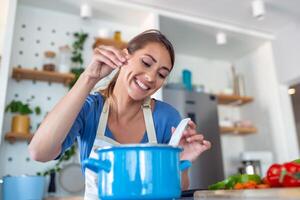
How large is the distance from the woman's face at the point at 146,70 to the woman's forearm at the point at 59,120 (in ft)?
0.80


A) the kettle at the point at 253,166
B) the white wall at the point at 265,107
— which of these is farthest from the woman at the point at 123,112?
the white wall at the point at 265,107

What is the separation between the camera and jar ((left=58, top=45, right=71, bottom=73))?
2166 millimetres

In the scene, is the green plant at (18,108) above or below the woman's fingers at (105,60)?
above

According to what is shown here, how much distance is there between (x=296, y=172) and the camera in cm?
65

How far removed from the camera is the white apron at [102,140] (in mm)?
700

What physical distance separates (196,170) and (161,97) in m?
0.65

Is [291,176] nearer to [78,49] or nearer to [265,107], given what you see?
[78,49]

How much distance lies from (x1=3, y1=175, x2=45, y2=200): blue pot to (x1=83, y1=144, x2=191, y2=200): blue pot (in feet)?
4.60

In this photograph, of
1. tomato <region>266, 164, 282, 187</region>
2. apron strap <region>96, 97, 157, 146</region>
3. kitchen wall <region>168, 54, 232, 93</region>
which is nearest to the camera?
tomato <region>266, 164, 282, 187</region>

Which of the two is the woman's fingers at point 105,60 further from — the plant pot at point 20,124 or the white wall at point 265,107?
the white wall at point 265,107

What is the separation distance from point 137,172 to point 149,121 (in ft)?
1.55

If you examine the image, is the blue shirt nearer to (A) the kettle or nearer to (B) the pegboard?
(B) the pegboard

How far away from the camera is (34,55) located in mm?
2229

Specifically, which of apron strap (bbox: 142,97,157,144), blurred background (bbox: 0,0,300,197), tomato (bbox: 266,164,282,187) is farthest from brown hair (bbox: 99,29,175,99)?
blurred background (bbox: 0,0,300,197)
